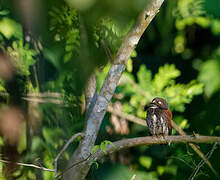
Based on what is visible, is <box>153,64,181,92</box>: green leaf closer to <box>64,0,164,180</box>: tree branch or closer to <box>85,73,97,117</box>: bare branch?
<box>85,73,97,117</box>: bare branch

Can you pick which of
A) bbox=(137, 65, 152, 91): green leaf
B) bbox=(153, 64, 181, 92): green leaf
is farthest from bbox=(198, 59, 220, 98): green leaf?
bbox=(137, 65, 152, 91): green leaf

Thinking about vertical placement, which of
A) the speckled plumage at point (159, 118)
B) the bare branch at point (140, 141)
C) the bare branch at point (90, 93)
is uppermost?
the bare branch at point (90, 93)

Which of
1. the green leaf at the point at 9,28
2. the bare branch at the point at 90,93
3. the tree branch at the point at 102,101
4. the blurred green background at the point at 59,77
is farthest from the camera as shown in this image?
the green leaf at the point at 9,28

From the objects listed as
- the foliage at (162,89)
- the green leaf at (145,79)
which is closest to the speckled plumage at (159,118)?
the foliage at (162,89)

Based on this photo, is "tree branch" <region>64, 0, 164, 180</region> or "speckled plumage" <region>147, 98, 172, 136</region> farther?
"speckled plumage" <region>147, 98, 172, 136</region>

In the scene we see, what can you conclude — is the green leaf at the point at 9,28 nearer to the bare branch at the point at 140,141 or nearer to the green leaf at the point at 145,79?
the bare branch at the point at 140,141

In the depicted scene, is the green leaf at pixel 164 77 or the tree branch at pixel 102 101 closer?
the tree branch at pixel 102 101

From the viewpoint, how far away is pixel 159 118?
4.53 meters

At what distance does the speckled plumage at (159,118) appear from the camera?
174 inches

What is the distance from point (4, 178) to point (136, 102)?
251cm

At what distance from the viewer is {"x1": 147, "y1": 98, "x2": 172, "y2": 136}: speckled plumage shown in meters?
Answer: 4.43

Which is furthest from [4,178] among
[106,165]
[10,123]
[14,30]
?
[106,165]

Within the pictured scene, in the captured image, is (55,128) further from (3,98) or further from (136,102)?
(136,102)

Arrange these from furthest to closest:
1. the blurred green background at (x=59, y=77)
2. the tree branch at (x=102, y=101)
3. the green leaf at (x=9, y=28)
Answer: the green leaf at (x=9, y=28)
the blurred green background at (x=59, y=77)
the tree branch at (x=102, y=101)
